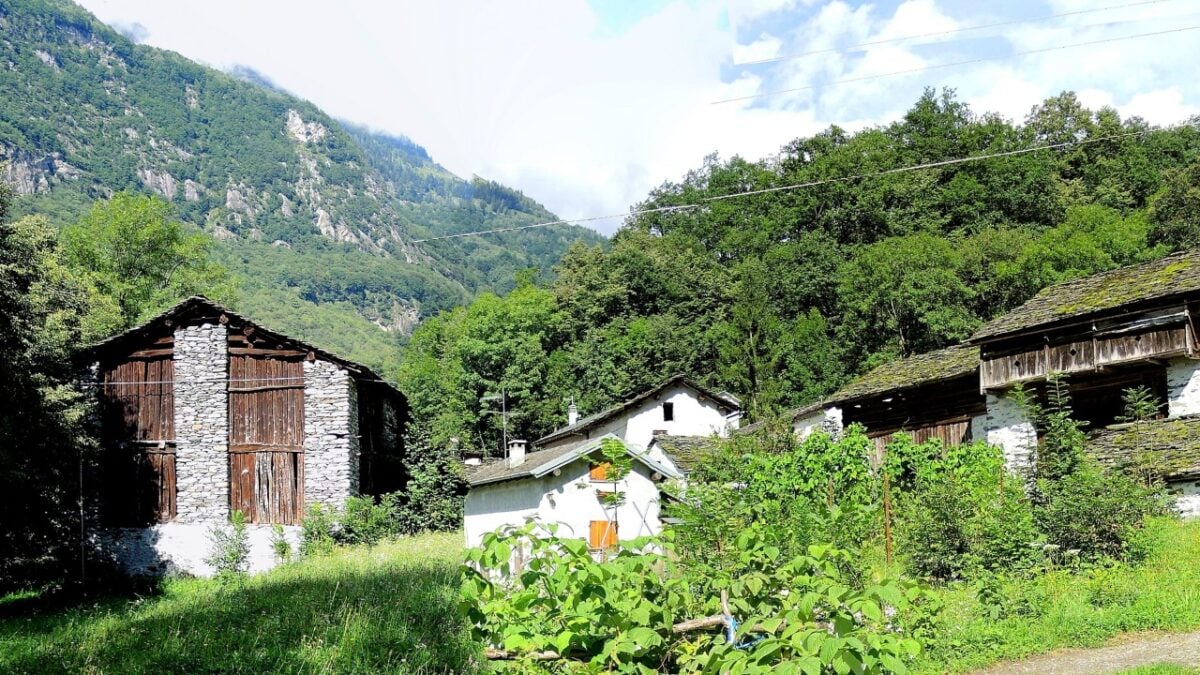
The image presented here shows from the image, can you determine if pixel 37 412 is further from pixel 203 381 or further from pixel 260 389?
pixel 260 389

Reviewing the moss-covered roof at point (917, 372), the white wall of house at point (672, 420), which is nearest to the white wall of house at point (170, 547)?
the moss-covered roof at point (917, 372)

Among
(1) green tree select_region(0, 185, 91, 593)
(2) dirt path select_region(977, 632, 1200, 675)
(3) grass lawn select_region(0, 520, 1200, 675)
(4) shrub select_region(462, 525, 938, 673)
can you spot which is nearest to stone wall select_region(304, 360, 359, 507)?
(1) green tree select_region(0, 185, 91, 593)

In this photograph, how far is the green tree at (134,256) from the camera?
48000mm

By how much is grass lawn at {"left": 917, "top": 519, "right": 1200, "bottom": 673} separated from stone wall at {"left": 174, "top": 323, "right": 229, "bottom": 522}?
22899 mm

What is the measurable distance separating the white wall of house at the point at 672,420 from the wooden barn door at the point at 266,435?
726 inches

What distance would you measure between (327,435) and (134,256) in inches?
1010

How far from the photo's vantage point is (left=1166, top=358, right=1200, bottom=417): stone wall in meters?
20.7

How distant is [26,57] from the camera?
141375mm

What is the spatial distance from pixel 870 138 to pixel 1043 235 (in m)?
15.7

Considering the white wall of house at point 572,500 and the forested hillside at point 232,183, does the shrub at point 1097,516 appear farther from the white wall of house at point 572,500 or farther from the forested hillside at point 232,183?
the forested hillside at point 232,183

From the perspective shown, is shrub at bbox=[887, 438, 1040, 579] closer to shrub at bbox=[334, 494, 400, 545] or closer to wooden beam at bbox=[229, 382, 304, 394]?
shrub at bbox=[334, 494, 400, 545]

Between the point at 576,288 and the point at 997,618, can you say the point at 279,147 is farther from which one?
the point at 997,618

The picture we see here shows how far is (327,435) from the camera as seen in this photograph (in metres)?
29.4

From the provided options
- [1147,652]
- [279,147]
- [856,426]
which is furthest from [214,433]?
[279,147]
